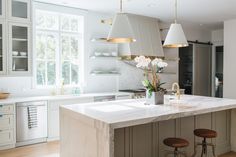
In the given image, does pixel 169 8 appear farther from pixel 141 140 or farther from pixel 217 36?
pixel 217 36

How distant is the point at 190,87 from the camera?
8.02m

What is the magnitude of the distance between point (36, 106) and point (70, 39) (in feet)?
6.26

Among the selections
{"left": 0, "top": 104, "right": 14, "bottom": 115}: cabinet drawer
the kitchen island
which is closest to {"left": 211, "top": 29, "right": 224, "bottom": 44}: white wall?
the kitchen island

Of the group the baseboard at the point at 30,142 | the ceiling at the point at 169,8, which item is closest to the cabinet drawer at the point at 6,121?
the baseboard at the point at 30,142

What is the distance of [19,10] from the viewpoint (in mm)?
4508

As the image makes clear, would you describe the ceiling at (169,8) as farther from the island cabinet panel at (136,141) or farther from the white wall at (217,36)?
the island cabinet panel at (136,141)

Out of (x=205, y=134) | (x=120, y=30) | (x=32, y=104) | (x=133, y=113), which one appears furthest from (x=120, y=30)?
(x=32, y=104)

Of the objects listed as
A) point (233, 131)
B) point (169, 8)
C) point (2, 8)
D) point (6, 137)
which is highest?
point (169, 8)

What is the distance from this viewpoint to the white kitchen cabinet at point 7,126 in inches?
162

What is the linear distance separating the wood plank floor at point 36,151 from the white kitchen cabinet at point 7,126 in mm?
136

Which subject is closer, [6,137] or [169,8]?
[6,137]

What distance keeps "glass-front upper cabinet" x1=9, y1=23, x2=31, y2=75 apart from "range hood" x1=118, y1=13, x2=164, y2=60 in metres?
2.37

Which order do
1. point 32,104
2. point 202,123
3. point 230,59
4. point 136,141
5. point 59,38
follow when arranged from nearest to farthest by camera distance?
point 136,141
point 202,123
point 32,104
point 59,38
point 230,59

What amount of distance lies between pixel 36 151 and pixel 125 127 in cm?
210
